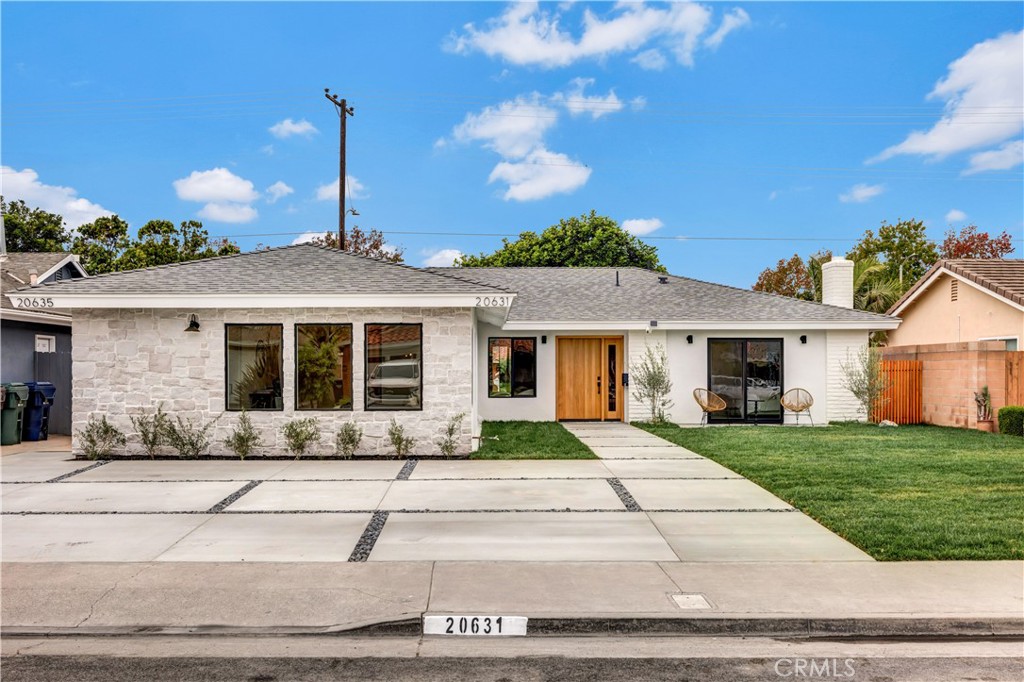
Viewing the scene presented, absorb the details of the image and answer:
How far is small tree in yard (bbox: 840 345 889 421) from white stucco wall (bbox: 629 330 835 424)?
0.59m

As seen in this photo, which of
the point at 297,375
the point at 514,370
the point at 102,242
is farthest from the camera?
the point at 102,242

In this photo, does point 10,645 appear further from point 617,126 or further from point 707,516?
point 617,126

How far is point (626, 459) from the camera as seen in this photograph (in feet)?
35.9

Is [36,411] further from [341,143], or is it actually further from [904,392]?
[904,392]

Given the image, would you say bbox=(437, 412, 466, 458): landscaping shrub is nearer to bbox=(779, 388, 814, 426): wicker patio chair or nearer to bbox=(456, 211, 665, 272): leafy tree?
bbox=(779, 388, 814, 426): wicker patio chair

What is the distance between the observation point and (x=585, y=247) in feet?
116

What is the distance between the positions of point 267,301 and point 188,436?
102 inches

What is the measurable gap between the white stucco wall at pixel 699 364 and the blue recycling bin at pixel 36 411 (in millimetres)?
12674

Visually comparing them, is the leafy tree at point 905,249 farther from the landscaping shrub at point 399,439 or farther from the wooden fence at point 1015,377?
the landscaping shrub at point 399,439

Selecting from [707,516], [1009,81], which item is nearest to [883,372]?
[707,516]

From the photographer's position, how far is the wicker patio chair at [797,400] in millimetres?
15820

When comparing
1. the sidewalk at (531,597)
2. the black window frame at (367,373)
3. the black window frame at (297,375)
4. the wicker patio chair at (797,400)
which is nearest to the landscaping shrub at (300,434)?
the black window frame at (297,375)

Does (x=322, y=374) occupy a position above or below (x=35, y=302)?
below

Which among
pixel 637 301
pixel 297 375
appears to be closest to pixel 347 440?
pixel 297 375
